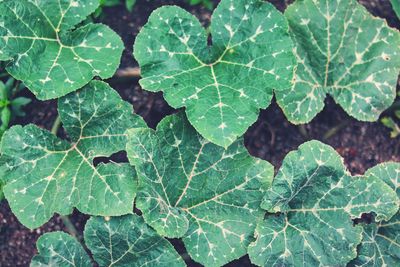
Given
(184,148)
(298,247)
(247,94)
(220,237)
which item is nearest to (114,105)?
(184,148)

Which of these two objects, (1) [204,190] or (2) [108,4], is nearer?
(1) [204,190]

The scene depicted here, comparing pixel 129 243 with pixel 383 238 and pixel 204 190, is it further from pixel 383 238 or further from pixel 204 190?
pixel 383 238

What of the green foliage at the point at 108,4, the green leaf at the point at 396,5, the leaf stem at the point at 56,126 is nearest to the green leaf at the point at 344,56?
the green leaf at the point at 396,5

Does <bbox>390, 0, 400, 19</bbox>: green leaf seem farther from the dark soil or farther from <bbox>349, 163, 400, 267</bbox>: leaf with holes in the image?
<bbox>349, 163, 400, 267</bbox>: leaf with holes

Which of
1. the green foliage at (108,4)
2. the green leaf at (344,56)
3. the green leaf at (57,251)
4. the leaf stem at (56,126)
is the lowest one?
the green leaf at (57,251)

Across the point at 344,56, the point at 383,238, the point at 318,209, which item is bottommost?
the point at 383,238

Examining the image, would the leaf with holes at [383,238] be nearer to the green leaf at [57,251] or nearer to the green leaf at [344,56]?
the green leaf at [344,56]

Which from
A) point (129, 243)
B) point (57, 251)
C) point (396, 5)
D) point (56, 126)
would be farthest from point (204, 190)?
point (396, 5)
